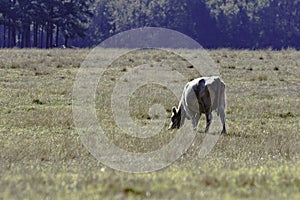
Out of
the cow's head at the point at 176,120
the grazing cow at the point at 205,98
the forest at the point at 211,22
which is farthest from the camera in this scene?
the forest at the point at 211,22

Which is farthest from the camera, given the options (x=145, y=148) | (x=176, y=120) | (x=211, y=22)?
(x=211, y=22)

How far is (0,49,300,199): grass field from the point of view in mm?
7070

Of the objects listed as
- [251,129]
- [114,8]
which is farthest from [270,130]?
[114,8]

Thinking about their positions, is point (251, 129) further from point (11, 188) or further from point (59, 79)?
point (59, 79)

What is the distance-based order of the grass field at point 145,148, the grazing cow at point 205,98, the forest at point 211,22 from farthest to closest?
the forest at point 211,22, the grazing cow at point 205,98, the grass field at point 145,148

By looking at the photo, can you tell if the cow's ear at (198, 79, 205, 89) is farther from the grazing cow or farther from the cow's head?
the cow's head

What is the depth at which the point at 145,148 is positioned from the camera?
40.4ft

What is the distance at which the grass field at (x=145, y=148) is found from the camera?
7.07 metres

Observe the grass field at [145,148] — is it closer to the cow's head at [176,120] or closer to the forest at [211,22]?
the cow's head at [176,120]

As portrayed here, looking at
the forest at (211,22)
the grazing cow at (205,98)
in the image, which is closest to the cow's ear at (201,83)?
the grazing cow at (205,98)

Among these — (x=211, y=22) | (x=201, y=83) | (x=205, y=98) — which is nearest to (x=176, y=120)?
(x=205, y=98)

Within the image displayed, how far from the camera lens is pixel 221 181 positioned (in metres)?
7.52

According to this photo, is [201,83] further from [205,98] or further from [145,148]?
[145,148]

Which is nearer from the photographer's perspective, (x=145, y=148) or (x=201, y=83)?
(x=145, y=148)
